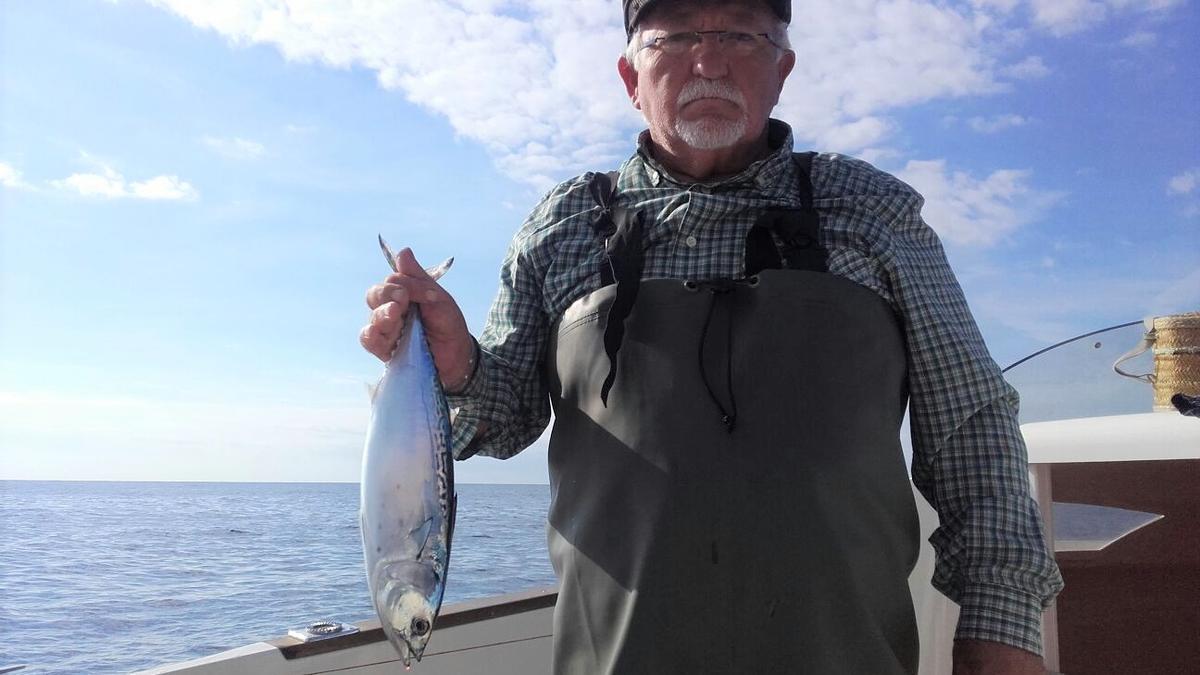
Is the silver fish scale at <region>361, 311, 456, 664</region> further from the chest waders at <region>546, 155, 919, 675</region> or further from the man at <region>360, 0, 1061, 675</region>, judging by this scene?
the chest waders at <region>546, 155, 919, 675</region>

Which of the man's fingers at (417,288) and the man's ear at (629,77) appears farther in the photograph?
the man's ear at (629,77)

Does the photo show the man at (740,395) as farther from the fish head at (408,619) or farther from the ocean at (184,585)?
the ocean at (184,585)

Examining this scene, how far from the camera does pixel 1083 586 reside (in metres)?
3.59

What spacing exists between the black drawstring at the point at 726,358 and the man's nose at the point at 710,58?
55 centimetres

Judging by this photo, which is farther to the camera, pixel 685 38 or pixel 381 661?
pixel 381 661

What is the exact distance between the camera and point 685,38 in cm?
206

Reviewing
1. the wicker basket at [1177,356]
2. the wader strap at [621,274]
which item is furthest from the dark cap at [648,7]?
the wicker basket at [1177,356]

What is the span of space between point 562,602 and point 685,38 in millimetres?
1279

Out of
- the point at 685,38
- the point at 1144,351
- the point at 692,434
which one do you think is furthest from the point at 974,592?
the point at 1144,351

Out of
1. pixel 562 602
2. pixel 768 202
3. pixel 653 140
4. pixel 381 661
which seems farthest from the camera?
pixel 381 661

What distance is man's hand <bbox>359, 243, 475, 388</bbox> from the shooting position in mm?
1726

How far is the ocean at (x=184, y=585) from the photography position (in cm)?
1062

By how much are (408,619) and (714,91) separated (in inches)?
51.1

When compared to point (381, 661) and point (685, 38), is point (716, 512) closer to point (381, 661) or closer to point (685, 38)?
point (685, 38)
